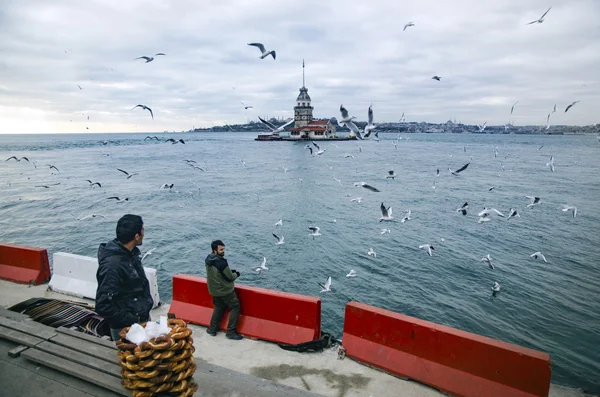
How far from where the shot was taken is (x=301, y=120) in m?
124

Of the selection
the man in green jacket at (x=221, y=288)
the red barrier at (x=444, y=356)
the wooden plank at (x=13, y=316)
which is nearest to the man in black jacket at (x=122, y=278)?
the wooden plank at (x=13, y=316)

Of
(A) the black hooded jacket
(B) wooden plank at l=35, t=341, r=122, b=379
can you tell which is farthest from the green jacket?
(B) wooden plank at l=35, t=341, r=122, b=379

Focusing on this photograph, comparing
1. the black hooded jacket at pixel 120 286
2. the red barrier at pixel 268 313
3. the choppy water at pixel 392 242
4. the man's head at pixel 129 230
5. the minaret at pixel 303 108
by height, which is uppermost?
the minaret at pixel 303 108

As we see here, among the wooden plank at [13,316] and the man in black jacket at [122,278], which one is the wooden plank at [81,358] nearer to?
the man in black jacket at [122,278]

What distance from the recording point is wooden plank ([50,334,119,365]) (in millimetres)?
3324

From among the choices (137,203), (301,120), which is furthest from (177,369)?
(301,120)

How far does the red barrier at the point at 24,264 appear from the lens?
313 inches

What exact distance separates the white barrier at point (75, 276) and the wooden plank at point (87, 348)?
13.1ft

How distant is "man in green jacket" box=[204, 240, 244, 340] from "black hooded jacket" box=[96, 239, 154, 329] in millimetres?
1696

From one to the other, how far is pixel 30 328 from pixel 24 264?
5270mm

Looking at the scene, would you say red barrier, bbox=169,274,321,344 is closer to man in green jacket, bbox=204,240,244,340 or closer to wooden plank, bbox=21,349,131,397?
man in green jacket, bbox=204,240,244,340

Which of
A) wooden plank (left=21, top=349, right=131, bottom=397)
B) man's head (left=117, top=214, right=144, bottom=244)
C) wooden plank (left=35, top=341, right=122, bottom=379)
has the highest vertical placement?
man's head (left=117, top=214, right=144, bottom=244)

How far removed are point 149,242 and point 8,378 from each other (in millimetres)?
16469

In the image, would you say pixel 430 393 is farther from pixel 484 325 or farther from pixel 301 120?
pixel 301 120
